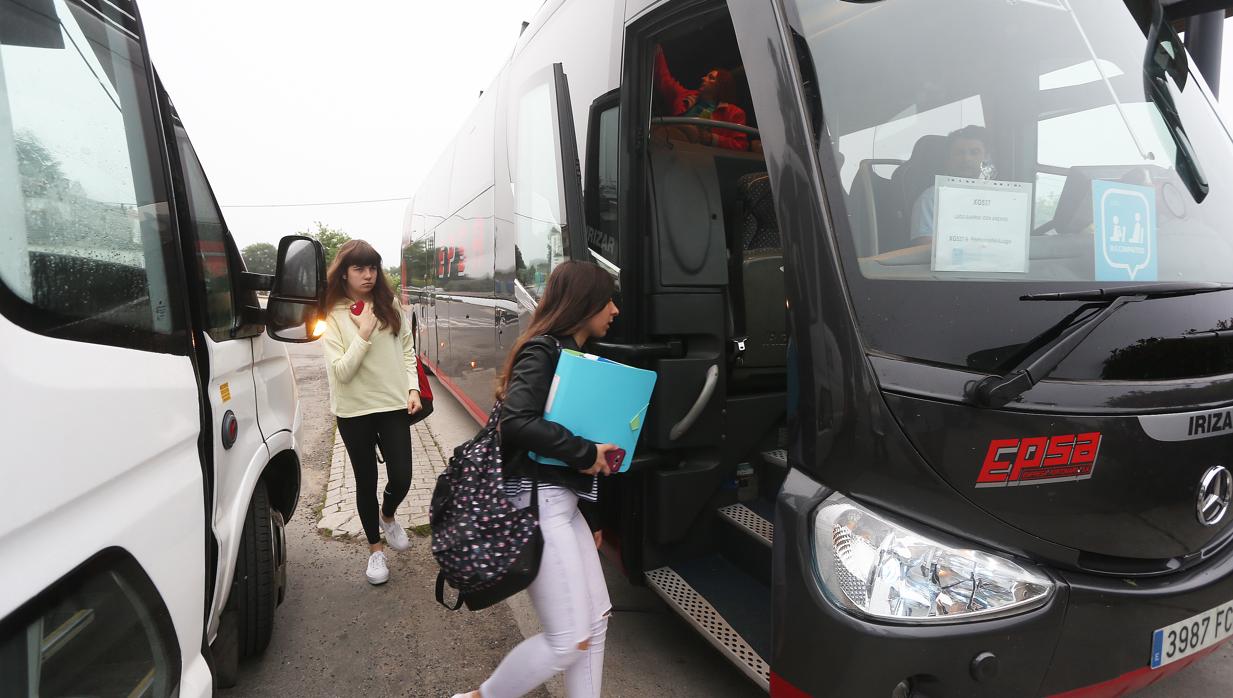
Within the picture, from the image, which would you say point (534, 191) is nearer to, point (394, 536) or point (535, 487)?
point (535, 487)

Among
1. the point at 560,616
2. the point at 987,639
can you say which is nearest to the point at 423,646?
the point at 560,616

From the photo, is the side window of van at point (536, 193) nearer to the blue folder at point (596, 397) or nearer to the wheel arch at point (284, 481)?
the blue folder at point (596, 397)

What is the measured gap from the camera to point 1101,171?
1844mm

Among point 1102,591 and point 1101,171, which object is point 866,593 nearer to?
point 1102,591

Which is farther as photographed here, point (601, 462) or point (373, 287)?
point (373, 287)

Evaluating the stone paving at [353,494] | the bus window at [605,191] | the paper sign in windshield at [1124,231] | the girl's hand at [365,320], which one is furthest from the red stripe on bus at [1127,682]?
the stone paving at [353,494]

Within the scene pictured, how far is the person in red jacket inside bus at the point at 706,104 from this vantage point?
2646mm

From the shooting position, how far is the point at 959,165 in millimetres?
1772

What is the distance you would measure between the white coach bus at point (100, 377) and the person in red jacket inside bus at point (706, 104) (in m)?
1.75

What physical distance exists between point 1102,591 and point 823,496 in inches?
28.2

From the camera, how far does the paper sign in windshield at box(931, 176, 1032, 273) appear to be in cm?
170

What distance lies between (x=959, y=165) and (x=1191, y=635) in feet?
4.58

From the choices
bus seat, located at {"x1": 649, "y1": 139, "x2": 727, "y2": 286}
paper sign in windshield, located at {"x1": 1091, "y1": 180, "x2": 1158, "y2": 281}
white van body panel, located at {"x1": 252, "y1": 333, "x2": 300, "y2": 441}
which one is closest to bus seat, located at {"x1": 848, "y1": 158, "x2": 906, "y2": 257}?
paper sign in windshield, located at {"x1": 1091, "y1": 180, "x2": 1158, "y2": 281}

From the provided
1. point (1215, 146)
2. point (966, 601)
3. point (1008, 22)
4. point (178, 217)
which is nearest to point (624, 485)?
point (966, 601)
